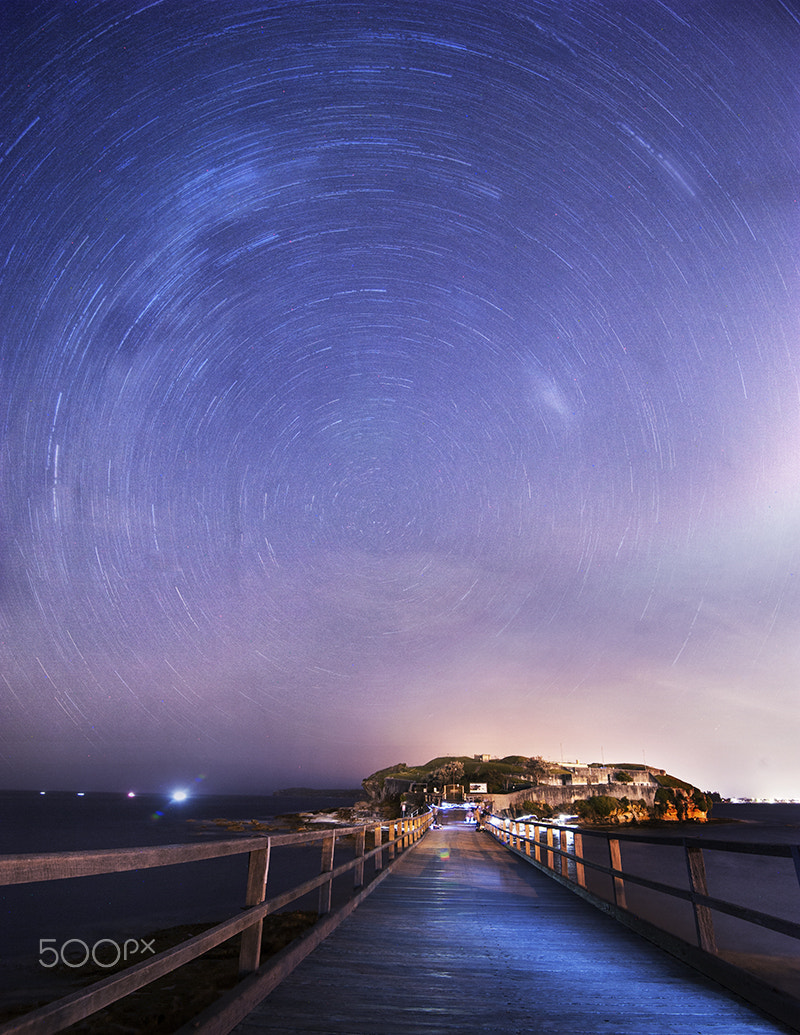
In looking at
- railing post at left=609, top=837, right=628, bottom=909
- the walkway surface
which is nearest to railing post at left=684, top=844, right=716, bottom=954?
the walkway surface

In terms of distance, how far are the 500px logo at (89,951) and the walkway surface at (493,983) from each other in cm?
1876

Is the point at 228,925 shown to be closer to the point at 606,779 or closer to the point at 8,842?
the point at 8,842

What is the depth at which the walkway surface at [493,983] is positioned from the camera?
3676mm

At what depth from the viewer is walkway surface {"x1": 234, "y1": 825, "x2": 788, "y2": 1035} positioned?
12.1ft

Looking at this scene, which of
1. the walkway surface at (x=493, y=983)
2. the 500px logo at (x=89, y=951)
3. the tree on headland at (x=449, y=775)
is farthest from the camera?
the tree on headland at (x=449, y=775)

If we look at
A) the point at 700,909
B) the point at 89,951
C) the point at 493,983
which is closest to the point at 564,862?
the point at 700,909

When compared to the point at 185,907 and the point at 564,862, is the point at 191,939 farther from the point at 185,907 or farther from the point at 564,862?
the point at 185,907

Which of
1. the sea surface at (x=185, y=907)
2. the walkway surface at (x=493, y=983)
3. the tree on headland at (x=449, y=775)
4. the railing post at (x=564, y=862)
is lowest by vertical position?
the sea surface at (x=185, y=907)

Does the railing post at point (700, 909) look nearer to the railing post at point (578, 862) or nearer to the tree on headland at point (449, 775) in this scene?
the railing post at point (578, 862)

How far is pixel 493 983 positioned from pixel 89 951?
87.0ft

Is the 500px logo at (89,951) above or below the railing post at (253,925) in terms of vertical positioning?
below

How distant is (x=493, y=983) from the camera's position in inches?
179

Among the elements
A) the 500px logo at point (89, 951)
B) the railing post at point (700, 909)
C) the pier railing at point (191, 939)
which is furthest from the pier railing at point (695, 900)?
the 500px logo at point (89, 951)

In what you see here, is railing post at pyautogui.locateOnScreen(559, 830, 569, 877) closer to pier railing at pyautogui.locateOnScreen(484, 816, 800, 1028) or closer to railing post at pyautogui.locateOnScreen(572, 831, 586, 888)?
pier railing at pyautogui.locateOnScreen(484, 816, 800, 1028)
